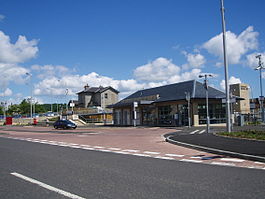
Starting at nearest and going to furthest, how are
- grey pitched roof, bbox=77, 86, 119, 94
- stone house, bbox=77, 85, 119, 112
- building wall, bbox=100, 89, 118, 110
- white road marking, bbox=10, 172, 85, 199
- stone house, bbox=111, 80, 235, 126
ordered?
1. white road marking, bbox=10, 172, 85, 199
2. stone house, bbox=111, 80, 235, 126
3. building wall, bbox=100, 89, 118, 110
4. stone house, bbox=77, 85, 119, 112
5. grey pitched roof, bbox=77, 86, 119, 94

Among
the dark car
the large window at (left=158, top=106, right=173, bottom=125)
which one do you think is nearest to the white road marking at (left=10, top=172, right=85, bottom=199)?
the large window at (left=158, top=106, right=173, bottom=125)

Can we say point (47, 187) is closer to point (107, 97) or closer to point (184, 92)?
point (184, 92)

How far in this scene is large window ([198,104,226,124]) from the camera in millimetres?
34031

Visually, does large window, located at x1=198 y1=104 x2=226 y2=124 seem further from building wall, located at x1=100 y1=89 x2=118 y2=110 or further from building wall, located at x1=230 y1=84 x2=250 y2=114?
building wall, located at x1=100 y1=89 x2=118 y2=110

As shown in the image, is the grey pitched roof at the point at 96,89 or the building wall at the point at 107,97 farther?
the grey pitched roof at the point at 96,89

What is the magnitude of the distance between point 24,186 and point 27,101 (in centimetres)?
11523

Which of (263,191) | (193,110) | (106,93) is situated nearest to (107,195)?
(263,191)

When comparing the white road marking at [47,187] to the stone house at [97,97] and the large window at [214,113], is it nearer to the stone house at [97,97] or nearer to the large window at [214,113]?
the large window at [214,113]

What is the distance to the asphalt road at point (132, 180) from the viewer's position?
5.34 metres

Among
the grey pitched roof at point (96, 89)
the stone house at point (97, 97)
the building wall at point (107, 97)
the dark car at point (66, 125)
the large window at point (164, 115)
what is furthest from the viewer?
the grey pitched roof at point (96, 89)

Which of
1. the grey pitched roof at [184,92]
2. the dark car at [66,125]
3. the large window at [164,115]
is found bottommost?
the dark car at [66,125]

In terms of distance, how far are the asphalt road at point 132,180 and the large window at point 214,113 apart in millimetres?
25836

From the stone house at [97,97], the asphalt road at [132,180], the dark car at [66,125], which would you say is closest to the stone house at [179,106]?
the dark car at [66,125]

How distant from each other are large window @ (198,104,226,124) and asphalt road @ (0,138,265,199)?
2584 centimetres
